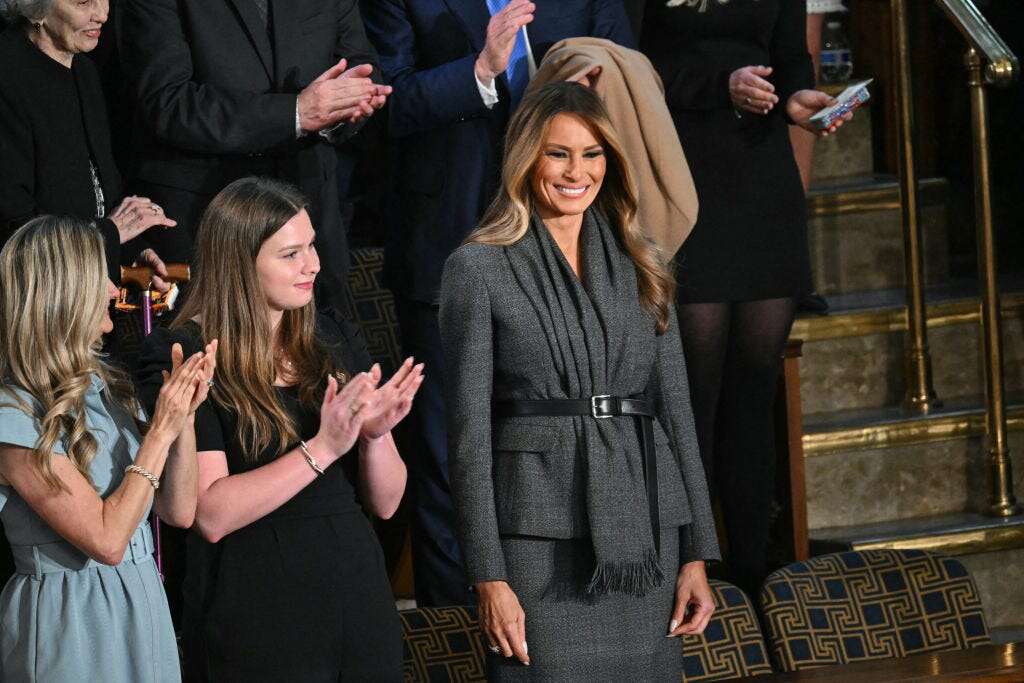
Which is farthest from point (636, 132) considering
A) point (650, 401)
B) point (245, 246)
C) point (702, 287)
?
point (245, 246)

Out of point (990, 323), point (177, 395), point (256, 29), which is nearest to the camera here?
point (177, 395)

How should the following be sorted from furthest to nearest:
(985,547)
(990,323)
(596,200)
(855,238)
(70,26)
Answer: (855,238) < (990,323) < (985,547) < (70,26) < (596,200)

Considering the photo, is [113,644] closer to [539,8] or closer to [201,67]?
[201,67]

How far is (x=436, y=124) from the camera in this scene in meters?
3.72

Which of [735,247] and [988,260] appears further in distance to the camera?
[988,260]

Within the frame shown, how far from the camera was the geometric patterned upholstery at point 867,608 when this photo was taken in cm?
360

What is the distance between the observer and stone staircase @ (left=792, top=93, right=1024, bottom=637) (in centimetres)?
439

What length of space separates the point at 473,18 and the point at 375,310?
36.8 inches

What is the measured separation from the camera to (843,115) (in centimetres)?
391

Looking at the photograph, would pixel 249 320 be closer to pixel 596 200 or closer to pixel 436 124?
pixel 596 200

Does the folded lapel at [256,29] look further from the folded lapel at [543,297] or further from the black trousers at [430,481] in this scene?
the folded lapel at [543,297]

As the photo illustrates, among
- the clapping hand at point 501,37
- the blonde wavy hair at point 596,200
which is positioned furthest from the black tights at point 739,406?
the blonde wavy hair at point 596,200

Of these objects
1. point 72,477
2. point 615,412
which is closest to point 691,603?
point 615,412

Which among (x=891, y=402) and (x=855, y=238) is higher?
(x=855, y=238)
